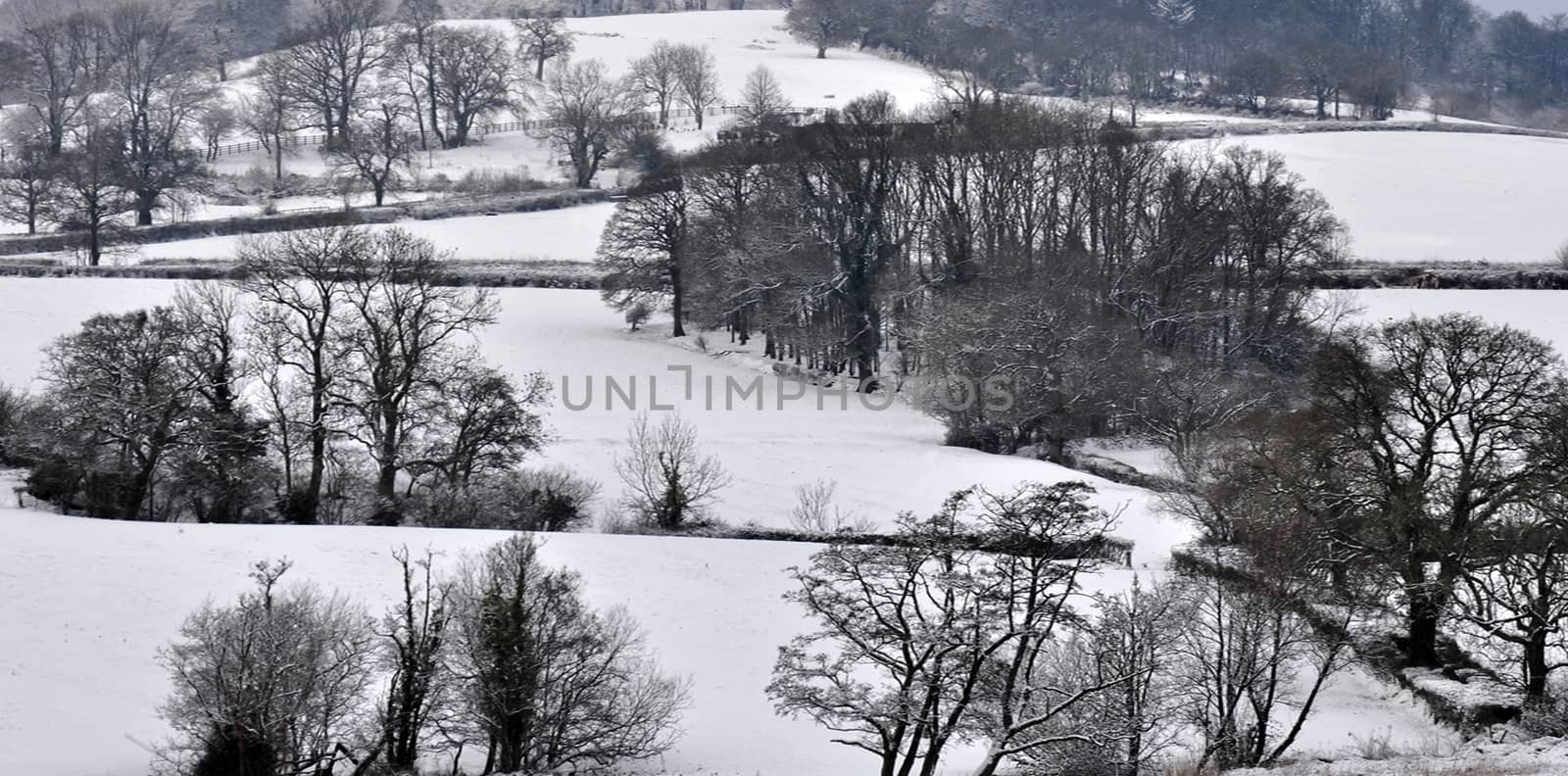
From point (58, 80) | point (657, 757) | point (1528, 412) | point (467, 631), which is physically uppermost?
point (58, 80)

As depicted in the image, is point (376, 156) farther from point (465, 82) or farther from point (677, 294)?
point (677, 294)

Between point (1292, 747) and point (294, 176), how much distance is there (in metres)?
68.4

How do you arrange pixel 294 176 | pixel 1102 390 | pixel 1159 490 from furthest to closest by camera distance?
pixel 294 176
pixel 1102 390
pixel 1159 490

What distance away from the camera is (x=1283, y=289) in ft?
176

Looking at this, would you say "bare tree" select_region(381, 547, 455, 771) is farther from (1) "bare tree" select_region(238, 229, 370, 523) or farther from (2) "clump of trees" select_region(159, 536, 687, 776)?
(1) "bare tree" select_region(238, 229, 370, 523)

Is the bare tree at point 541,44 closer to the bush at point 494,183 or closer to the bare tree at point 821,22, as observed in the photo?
the bare tree at point 821,22

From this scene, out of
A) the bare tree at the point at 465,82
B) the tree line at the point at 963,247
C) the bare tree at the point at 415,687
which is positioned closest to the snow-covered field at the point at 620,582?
the bare tree at the point at 415,687

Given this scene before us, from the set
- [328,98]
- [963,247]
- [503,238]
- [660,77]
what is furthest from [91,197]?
[660,77]

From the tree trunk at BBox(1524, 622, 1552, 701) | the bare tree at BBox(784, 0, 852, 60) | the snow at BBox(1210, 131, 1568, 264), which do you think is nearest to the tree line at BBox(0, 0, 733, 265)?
the bare tree at BBox(784, 0, 852, 60)

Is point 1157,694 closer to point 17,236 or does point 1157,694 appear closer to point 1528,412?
point 1528,412

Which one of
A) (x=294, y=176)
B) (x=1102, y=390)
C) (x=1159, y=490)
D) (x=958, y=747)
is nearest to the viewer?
(x=958, y=747)

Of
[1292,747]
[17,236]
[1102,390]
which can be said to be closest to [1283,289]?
[1102,390]

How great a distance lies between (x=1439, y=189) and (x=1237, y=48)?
51.0 meters

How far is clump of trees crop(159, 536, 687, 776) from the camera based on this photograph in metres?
21.1
